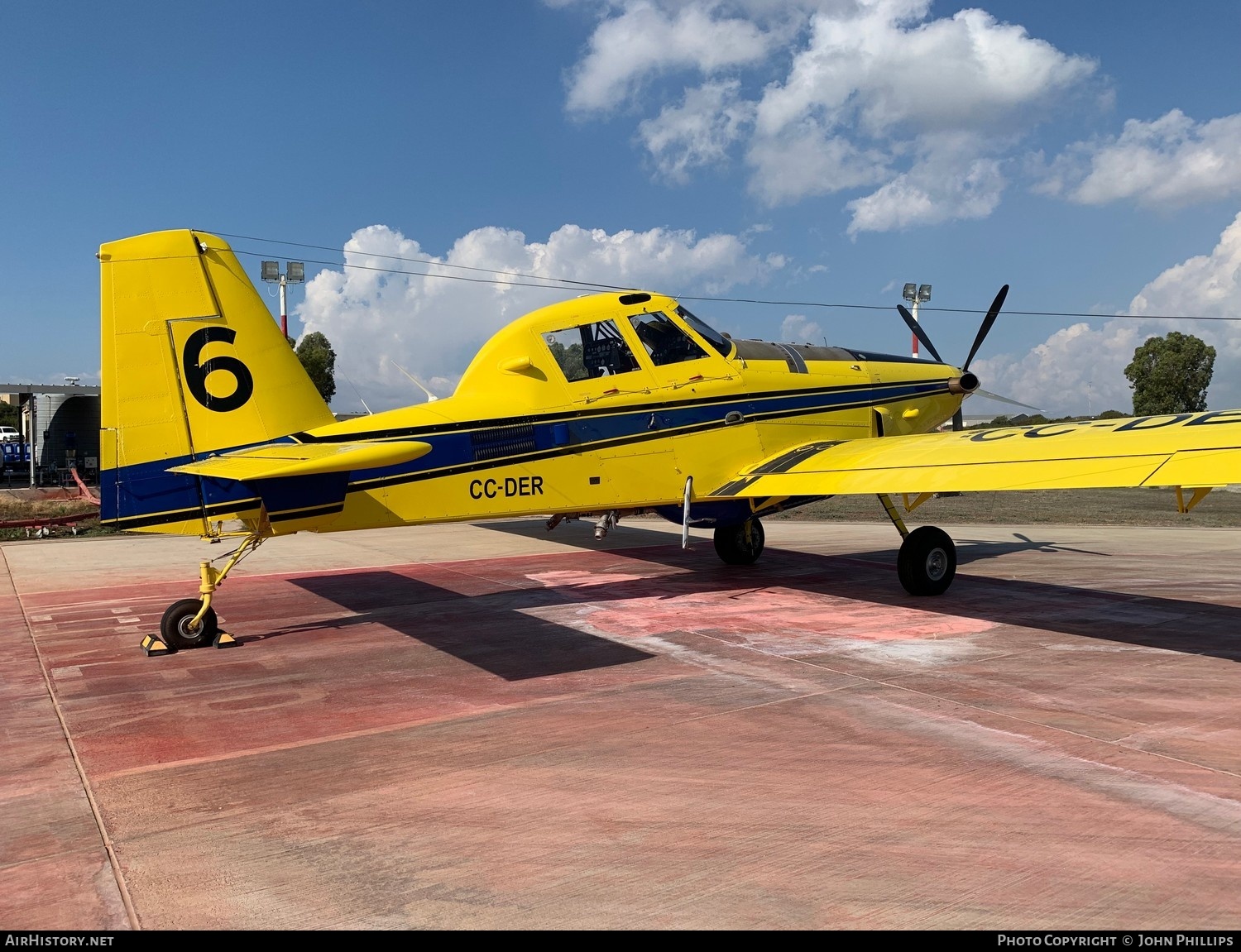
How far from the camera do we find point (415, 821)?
174 inches

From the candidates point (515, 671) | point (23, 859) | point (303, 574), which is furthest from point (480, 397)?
point (23, 859)

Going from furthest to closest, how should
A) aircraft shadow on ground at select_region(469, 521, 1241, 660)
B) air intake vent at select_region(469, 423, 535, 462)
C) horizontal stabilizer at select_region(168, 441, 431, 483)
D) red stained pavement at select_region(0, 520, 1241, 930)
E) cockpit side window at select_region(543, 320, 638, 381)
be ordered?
cockpit side window at select_region(543, 320, 638, 381) → air intake vent at select_region(469, 423, 535, 462) → aircraft shadow on ground at select_region(469, 521, 1241, 660) → horizontal stabilizer at select_region(168, 441, 431, 483) → red stained pavement at select_region(0, 520, 1241, 930)

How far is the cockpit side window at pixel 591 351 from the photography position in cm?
1044

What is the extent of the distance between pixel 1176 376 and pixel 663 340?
230 feet

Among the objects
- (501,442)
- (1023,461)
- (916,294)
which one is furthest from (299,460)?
(916,294)

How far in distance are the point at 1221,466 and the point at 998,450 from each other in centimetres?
241

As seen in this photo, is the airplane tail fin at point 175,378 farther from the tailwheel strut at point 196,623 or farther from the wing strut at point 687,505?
the wing strut at point 687,505

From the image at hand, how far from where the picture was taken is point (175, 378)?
27.9 ft

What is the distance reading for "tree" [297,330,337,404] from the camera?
6462 centimetres

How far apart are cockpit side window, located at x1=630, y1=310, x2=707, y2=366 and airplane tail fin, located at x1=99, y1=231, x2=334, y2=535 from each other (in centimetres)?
422

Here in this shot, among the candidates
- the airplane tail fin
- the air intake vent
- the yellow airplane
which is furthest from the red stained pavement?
the air intake vent

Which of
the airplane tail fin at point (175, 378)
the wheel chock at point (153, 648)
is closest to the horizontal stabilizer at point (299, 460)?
the airplane tail fin at point (175, 378)

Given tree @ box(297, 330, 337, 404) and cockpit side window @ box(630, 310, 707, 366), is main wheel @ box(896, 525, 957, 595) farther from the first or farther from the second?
tree @ box(297, 330, 337, 404)

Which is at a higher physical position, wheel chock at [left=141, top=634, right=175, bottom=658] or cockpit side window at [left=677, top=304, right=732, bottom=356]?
cockpit side window at [left=677, top=304, right=732, bottom=356]
